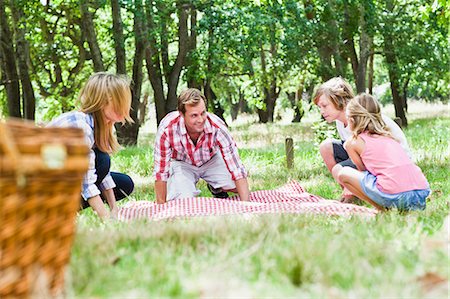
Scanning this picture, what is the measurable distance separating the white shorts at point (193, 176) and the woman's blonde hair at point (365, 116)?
1762mm

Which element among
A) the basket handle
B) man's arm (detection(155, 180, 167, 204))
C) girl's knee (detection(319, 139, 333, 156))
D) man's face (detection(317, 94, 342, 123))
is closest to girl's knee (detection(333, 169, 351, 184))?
man's face (detection(317, 94, 342, 123))

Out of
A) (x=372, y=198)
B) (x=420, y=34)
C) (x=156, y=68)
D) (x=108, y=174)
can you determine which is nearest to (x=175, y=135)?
(x=108, y=174)

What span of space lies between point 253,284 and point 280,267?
18 cm

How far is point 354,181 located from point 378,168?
206 millimetres

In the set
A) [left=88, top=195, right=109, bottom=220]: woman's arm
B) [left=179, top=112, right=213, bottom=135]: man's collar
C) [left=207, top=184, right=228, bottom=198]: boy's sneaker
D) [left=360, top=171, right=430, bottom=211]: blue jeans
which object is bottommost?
[left=207, top=184, right=228, bottom=198]: boy's sneaker

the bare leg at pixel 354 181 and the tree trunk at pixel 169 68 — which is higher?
the tree trunk at pixel 169 68

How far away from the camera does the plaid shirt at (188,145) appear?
5.73 m

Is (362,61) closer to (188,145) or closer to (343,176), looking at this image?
(188,145)

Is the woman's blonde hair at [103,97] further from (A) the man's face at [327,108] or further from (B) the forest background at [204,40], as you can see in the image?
(B) the forest background at [204,40]

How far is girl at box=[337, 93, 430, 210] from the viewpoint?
454 centimetres

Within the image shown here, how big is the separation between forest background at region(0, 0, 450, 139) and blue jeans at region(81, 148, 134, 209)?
20.7ft

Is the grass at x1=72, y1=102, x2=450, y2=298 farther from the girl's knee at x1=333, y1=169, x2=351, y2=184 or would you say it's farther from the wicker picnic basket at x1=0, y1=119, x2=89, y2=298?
the girl's knee at x1=333, y1=169, x2=351, y2=184

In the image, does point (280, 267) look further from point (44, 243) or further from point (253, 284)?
point (44, 243)

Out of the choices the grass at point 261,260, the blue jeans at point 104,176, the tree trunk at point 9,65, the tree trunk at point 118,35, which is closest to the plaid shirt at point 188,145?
the blue jeans at point 104,176
